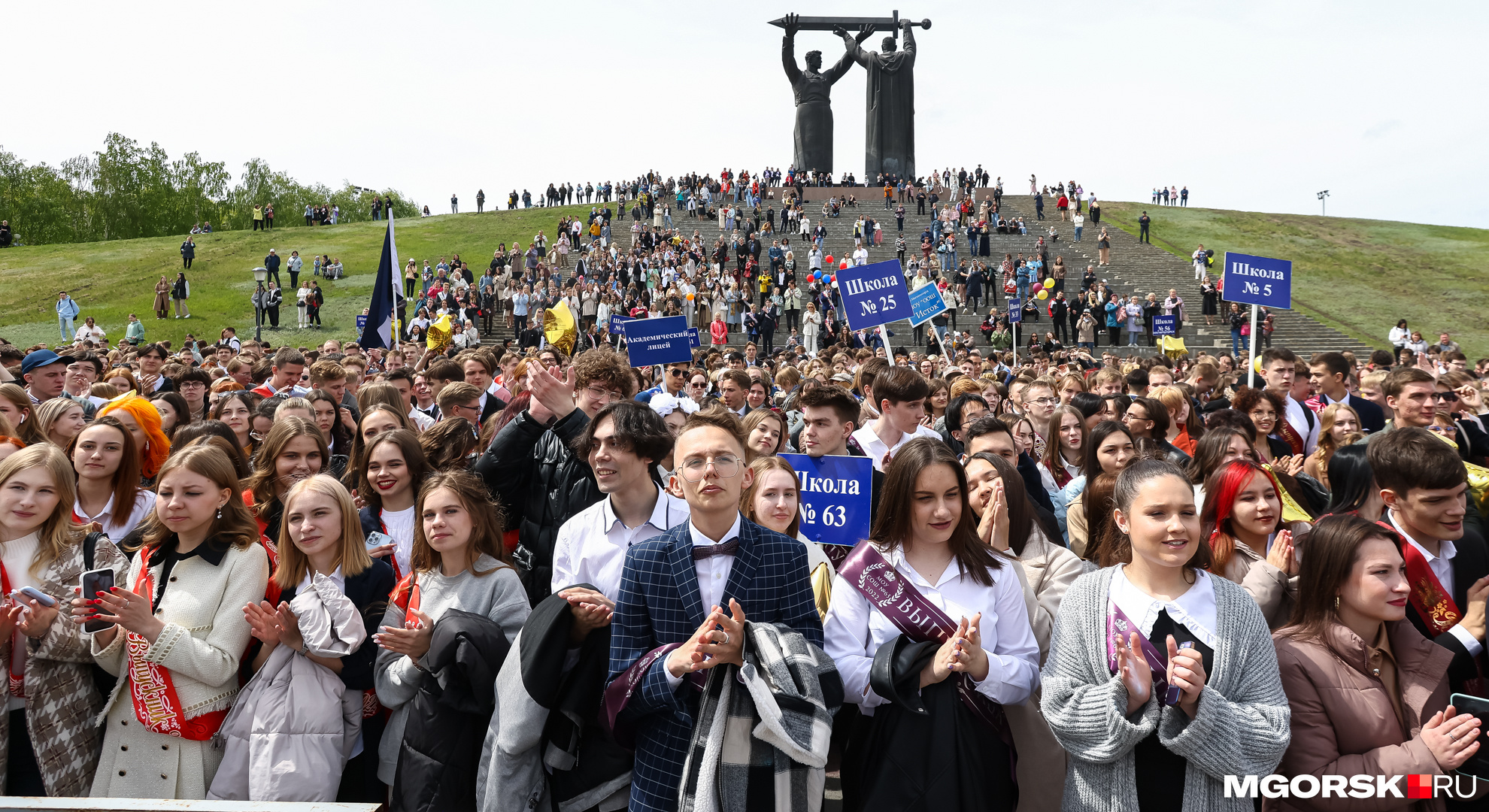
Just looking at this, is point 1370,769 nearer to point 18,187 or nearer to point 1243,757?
point 1243,757

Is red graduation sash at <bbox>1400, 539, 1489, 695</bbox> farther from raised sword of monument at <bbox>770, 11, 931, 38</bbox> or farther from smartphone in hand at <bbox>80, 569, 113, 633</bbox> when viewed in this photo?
raised sword of monument at <bbox>770, 11, 931, 38</bbox>

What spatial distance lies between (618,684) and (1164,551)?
1764mm

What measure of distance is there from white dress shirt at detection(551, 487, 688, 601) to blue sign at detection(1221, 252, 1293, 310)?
888 cm

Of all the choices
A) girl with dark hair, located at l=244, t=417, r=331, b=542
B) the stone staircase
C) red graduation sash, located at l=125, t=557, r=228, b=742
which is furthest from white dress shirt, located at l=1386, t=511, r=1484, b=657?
the stone staircase

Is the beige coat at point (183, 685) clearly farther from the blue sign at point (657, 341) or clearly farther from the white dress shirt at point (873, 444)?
the blue sign at point (657, 341)

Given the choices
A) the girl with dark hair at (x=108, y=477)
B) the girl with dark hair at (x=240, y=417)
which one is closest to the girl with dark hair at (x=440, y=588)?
the girl with dark hair at (x=108, y=477)

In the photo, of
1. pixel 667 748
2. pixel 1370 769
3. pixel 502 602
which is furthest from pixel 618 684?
pixel 1370 769

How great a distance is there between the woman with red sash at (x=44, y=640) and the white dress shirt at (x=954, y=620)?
113 inches

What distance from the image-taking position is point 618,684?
300 centimetres

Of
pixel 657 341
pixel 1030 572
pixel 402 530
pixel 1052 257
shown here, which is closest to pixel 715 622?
pixel 1030 572

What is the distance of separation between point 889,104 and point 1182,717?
48326 mm

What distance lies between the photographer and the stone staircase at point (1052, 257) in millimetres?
31516

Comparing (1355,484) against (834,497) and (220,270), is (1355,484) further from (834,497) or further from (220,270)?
(220,270)

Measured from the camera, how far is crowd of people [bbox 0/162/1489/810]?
9.55 ft
